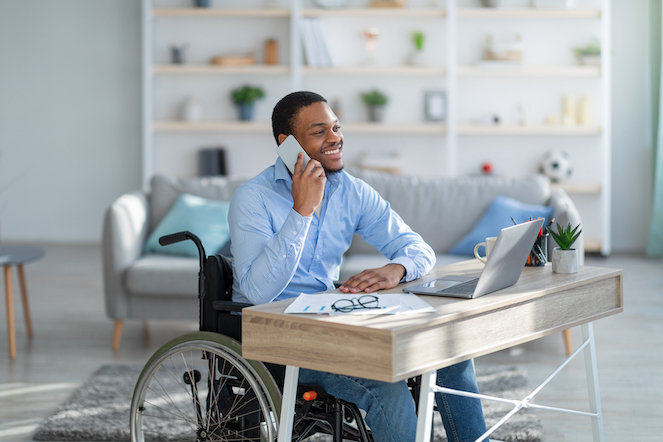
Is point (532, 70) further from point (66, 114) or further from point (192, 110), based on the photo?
point (66, 114)

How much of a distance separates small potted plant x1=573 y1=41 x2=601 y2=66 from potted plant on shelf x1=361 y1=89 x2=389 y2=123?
1.50 metres

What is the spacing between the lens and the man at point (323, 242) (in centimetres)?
165

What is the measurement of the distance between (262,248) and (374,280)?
285mm

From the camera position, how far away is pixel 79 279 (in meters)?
4.99

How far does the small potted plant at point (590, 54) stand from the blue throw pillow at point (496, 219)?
2.36 meters

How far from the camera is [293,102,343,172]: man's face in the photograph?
6.18ft

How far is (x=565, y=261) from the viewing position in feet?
6.19

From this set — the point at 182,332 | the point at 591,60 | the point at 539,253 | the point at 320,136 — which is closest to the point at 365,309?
the point at 320,136

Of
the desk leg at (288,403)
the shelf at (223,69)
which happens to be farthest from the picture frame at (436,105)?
the desk leg at (288,403)

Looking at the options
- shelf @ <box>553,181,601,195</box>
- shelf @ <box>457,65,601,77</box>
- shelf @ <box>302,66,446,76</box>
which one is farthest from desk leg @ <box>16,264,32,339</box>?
shelf @ <box>553,181,601,195</box>

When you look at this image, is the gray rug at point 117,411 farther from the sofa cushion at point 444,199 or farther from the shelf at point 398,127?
the shelf at point 398,127

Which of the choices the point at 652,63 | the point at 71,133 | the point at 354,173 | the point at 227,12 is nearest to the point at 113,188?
the point at 71,133

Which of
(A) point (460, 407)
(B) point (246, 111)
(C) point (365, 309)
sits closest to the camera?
(C) point (365, 309)

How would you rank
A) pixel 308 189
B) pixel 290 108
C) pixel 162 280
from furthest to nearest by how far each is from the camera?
pixel 162 280 → pixel 290 108 → pixel 308 189
